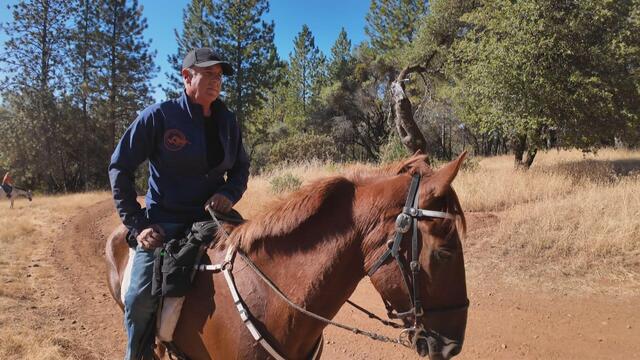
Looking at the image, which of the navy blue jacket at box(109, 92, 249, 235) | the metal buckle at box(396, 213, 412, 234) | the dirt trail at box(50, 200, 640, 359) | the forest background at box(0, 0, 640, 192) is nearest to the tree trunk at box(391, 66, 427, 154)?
the forest background at box(0, 0, 640, 192)

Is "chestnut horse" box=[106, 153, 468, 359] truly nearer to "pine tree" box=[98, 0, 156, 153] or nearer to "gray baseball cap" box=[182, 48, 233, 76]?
"gray baseball cap" box=[182, 48, 233, 76]

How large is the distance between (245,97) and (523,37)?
24.4 meters

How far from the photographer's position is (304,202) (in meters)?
2.15

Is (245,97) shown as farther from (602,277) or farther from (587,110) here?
(602,277)

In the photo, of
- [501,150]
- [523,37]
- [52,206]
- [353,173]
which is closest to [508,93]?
[523,37]

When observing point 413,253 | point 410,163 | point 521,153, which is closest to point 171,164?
point 410,163

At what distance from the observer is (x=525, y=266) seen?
6621 millimetres

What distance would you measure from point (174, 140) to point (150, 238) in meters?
0.66

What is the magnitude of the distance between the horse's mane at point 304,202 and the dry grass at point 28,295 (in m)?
3.46

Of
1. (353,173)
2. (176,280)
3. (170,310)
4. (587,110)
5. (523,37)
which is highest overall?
(523,37)

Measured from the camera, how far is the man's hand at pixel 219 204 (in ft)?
8.53

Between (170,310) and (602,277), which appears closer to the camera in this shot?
(170,310)

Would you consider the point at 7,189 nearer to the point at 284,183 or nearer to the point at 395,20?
the point at 284,183

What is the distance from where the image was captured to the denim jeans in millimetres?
2428
